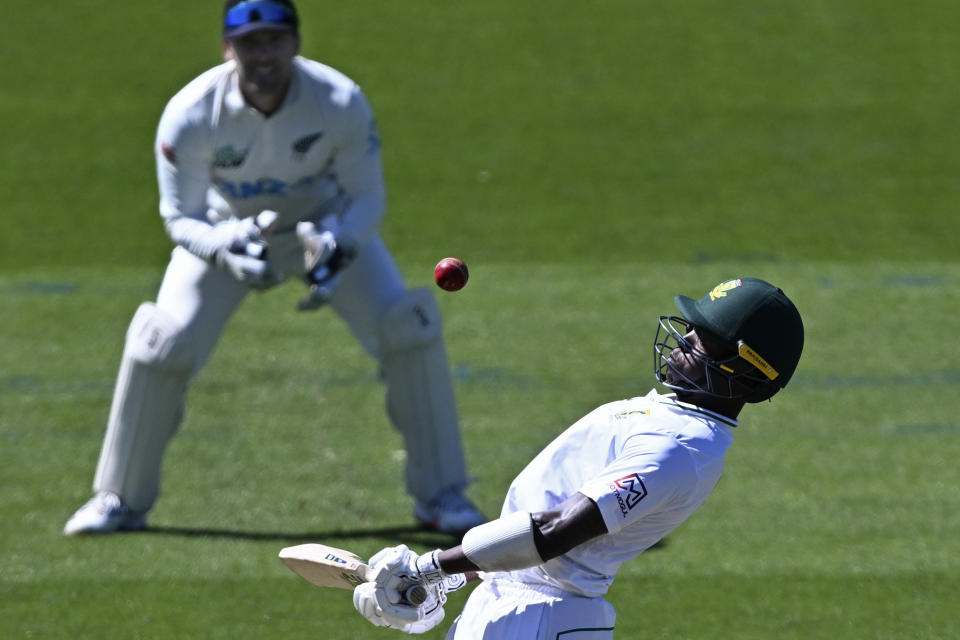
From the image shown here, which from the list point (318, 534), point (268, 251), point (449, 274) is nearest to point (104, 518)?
point (318, 534)

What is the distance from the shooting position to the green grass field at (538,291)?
5.70m

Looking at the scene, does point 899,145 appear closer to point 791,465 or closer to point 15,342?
point 791,465

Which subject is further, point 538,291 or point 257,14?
point 538,291

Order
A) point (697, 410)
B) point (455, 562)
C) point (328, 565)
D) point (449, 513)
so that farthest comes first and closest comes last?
point (449, 513)
point (328, 565)
point (697, 410)
point (455, 562)

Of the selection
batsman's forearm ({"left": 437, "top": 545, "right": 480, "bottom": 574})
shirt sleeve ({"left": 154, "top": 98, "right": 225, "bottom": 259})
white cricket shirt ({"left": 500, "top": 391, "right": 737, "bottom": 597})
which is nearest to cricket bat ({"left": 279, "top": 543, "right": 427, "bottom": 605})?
batsman's forearm ({"left": 437, "top": 545, "right": 480, "bottom": 574})

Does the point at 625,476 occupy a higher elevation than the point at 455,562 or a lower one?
higher

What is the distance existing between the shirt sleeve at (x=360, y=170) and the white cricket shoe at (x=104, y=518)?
155cm

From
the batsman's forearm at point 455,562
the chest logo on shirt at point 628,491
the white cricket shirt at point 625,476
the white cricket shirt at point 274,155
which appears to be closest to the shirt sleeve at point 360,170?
the white cricket shirt at point 274,155

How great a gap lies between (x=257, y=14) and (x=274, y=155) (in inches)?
23.8

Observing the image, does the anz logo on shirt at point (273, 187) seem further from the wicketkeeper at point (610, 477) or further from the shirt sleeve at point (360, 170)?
the wicketkeeper at point (610, 477)

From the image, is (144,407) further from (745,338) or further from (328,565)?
(745,338)

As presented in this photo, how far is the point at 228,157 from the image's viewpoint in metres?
5.80

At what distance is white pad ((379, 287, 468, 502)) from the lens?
5.98m

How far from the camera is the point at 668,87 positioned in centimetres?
1205
